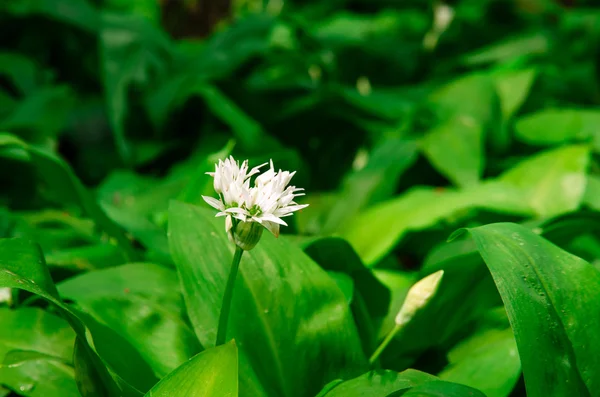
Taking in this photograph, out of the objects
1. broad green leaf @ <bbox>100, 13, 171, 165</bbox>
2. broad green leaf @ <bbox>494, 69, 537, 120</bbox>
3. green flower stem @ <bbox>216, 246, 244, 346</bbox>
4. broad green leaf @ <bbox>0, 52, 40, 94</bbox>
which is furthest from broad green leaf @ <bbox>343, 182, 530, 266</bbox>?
broad green leaf @ <bbox>0, 52, 40, 94</bbox>

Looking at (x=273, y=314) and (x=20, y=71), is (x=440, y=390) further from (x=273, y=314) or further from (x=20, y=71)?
(x=20, y=71)

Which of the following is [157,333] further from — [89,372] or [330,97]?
[330,97]

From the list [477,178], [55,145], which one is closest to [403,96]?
[477,178]

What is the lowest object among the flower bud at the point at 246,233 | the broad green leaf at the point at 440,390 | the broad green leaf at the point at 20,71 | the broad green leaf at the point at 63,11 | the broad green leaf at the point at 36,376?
the broad green leaf at the point at 440,390

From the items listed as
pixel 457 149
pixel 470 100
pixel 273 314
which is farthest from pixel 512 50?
pixel 273 314

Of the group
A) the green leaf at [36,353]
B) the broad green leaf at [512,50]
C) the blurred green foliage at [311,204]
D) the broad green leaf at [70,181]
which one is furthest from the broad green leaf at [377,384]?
the broad green leaf at [512,50]

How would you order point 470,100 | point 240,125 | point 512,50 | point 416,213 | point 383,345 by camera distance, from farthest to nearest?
point 512,50 → point 470,100 → point 240,125 → point 416,213 → point 383,345

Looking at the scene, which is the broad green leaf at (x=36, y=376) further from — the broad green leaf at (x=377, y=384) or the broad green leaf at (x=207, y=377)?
the broad green leaf at (x=377, y=384)
